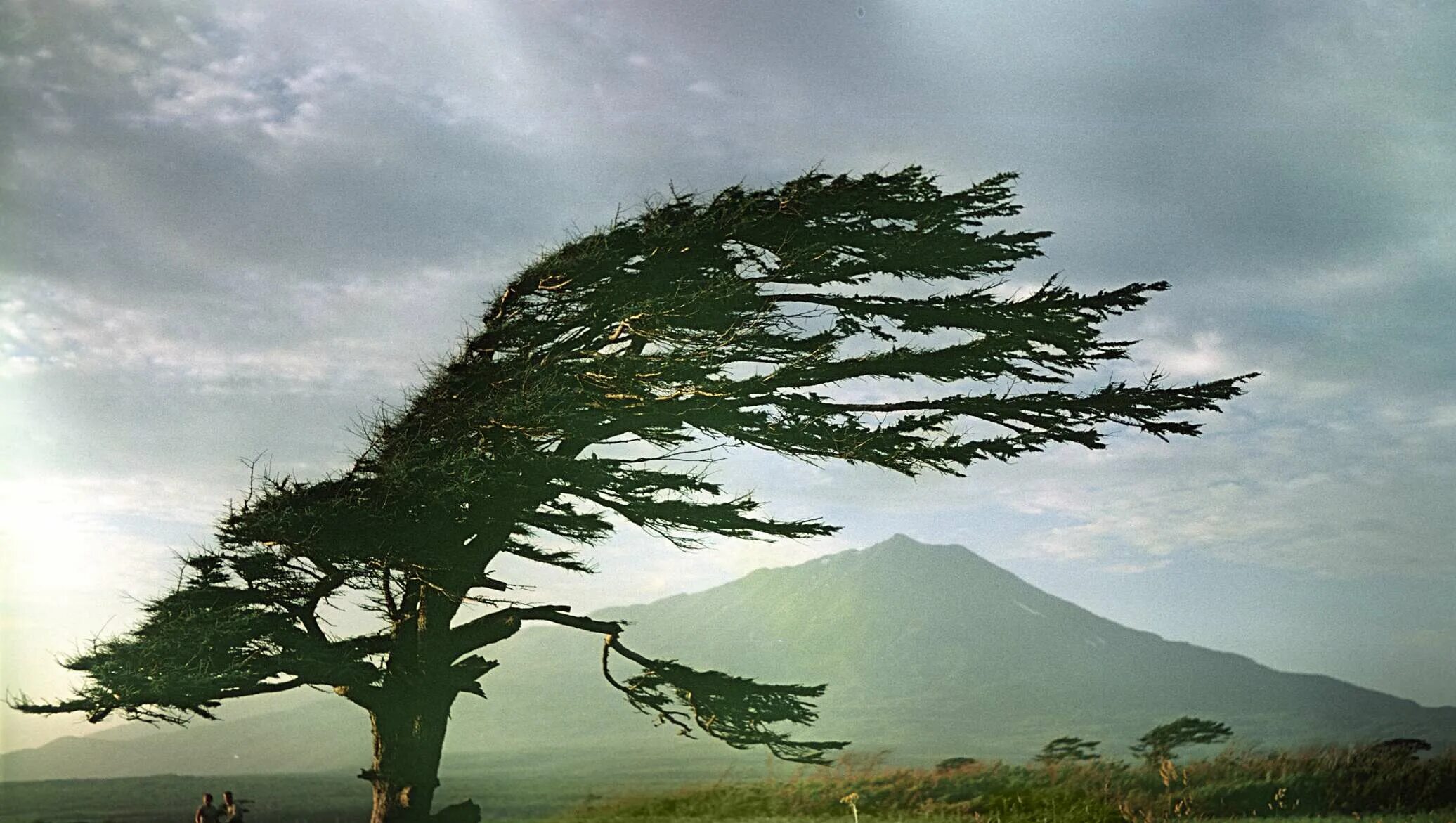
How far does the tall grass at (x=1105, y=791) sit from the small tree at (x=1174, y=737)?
20.6 inches

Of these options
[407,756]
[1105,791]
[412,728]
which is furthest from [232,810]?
[1105,791]

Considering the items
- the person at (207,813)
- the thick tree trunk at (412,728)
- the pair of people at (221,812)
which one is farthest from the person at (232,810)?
the thick tree trunk at (412,728)

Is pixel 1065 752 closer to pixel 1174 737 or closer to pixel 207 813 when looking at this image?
pixel 1174 737

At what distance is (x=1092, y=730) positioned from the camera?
194 metres

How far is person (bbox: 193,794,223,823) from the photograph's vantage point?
18422 mm

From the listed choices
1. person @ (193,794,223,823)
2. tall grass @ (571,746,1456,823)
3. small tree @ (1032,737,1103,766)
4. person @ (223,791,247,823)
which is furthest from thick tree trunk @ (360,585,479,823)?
small tree @ (1032,737,1103,766)

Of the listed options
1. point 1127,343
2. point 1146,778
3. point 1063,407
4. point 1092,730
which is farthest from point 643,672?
point 1092,730

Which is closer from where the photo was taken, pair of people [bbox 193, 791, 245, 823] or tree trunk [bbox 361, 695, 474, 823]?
tree trunk [bbox 361, 695, 474, 823]

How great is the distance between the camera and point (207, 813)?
18.5 meters

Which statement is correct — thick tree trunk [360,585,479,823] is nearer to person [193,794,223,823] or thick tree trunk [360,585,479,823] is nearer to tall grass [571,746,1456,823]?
person [193,794,223,823]

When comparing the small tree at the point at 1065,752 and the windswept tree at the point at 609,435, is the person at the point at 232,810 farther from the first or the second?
the small tree at the point at 1065,752

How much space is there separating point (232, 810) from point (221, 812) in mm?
467

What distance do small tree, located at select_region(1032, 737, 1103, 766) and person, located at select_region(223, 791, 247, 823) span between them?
49.5 feet

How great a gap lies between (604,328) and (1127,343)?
24.3ft
